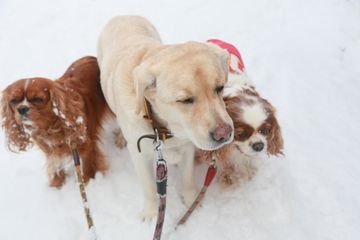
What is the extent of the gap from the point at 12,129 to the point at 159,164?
1196 mm

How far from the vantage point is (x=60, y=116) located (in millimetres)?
2447

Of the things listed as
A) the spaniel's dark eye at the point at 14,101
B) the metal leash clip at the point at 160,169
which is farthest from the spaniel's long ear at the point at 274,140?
the spaniel's dark eye at the point at 14,101

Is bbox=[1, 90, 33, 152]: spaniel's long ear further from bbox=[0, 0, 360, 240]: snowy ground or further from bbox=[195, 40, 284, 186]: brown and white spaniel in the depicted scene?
bbox=[195, 40, 284, 186]: brown and white spaniel

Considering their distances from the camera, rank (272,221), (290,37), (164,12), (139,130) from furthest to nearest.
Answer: (164,12)
(290,37)
(272,221)
(139,130)

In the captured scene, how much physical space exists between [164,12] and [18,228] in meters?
3.33

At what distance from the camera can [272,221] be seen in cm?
256

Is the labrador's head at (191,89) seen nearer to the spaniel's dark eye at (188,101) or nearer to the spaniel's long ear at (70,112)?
the spaniel's dark eye at (188,101)

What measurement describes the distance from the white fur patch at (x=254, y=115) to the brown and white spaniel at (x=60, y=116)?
48.1 inches

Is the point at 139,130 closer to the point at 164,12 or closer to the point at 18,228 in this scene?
the point at 18,228

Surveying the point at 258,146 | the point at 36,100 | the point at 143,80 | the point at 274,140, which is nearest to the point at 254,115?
the point at 258,146

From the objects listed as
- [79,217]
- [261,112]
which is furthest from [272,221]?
[79,217]

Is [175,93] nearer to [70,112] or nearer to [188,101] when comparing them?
[188,101]

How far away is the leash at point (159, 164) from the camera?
1.97 m

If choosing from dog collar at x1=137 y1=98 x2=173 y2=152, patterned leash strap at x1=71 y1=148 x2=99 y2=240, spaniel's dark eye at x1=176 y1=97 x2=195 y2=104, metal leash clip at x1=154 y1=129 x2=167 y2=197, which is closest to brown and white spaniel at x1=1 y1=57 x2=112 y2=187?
patterned leash strap at x1=71 y1=148 x2=99 y2=240
